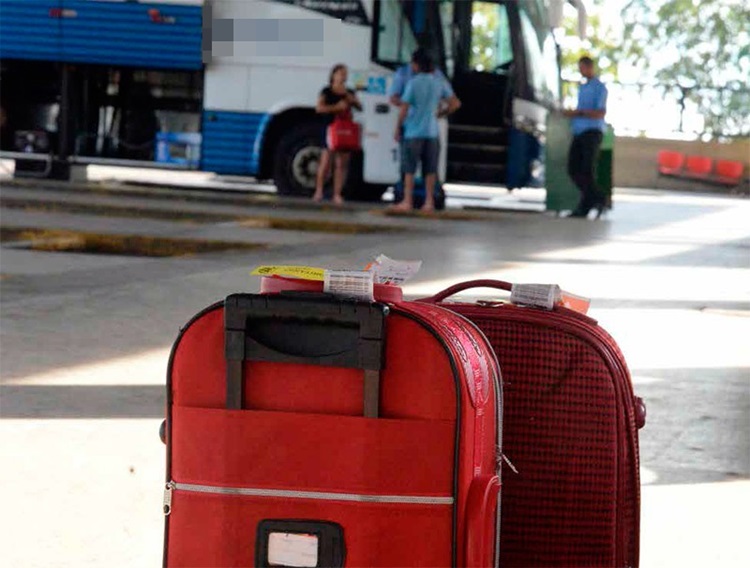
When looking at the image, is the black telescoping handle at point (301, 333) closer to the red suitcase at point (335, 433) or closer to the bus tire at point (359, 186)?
the red suitcase at point (335, 433)

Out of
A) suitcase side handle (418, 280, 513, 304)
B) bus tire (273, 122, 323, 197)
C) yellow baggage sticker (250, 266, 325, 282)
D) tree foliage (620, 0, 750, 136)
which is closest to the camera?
yellow baggage sticker (250, 266, 325, 282)

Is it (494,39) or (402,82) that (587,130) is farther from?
(494,39)

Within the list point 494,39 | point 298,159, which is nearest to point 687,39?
point 494,39

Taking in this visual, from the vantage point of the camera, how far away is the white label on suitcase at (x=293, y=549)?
268 cm

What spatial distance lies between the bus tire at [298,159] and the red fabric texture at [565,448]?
15375 mm

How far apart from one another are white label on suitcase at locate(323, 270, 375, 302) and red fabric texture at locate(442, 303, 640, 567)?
0.52 metres

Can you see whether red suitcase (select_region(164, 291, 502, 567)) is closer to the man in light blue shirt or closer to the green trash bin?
the man in light blue shirt

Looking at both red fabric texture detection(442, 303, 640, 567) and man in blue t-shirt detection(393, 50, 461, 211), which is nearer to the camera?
red fabric texture detection(442, 303, 640, 567)

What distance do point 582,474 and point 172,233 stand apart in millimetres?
9751

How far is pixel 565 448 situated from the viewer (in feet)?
10.2

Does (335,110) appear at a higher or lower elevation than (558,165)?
higher

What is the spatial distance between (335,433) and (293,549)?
21 cm

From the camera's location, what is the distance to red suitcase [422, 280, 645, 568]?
122 inches

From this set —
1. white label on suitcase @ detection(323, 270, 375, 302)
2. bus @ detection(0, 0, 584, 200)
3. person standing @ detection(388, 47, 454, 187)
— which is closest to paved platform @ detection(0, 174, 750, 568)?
white label on suitcase @ detection(323, 270, 375, 302)
